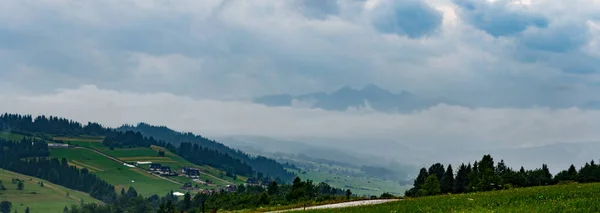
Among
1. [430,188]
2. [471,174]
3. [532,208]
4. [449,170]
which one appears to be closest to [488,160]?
[471,174]

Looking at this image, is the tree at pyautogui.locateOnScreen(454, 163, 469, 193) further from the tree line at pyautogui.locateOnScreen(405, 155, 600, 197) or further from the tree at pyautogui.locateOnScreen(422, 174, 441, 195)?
the tree at pyautogui.locateOnScreen(422, 174, 441, 195)

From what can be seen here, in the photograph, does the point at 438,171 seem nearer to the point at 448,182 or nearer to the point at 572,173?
the point at 448,182

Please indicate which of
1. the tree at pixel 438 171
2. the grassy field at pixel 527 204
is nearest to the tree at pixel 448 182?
the tree at pixel 438 171

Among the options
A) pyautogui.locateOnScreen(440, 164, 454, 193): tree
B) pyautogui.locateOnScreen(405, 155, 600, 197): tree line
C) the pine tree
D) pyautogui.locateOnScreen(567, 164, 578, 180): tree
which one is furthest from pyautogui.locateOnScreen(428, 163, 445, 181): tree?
pyautogui.locateOnScreen(567, 164, 578, 180): tree

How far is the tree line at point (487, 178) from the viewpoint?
89.7 meters

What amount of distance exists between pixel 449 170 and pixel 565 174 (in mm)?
22956

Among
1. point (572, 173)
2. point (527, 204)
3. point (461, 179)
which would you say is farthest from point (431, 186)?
point (527, 204)

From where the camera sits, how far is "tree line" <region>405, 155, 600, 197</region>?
8969cm

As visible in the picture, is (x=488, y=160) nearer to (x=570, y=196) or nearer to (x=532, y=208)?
(x=570, y=196)

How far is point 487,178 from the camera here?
8875 centimetres

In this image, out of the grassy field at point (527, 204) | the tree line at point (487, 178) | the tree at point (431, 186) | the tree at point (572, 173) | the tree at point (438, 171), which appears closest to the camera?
the grassy field at point (527, 204)

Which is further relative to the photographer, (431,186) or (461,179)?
(461,179)

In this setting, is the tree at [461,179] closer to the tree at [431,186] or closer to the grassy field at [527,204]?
the tree at [431,186]

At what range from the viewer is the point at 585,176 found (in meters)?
103
